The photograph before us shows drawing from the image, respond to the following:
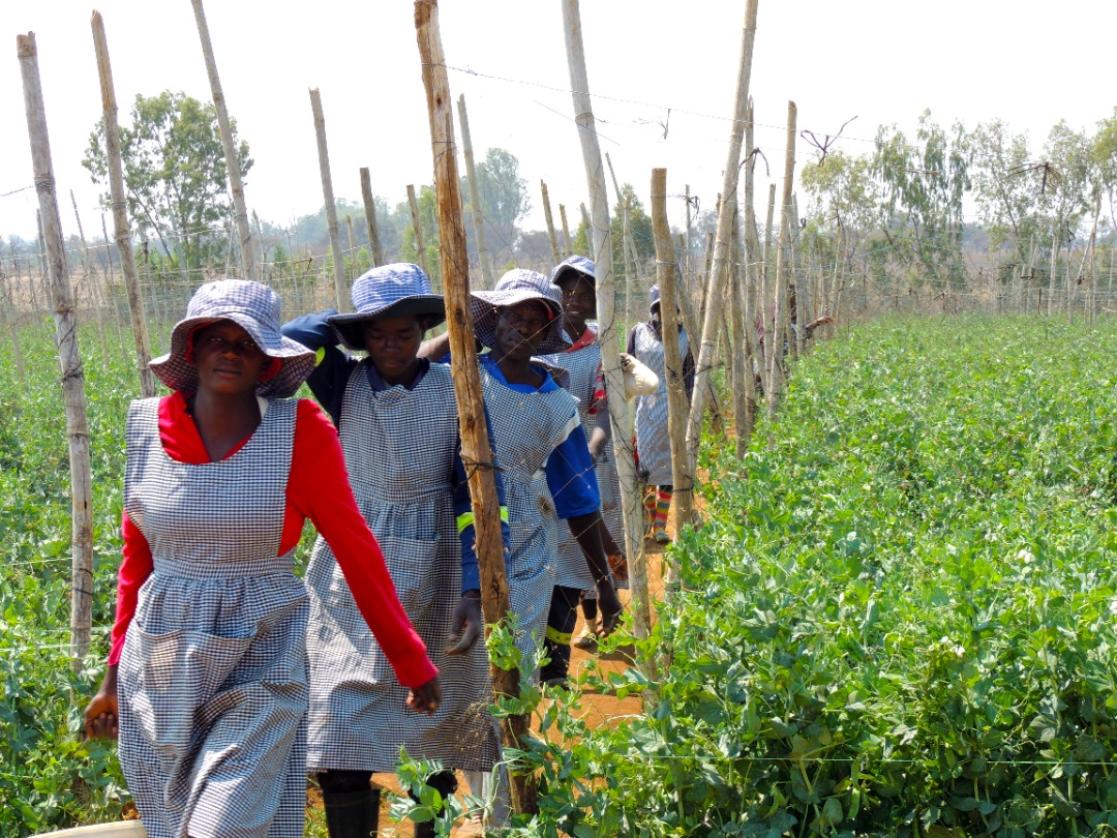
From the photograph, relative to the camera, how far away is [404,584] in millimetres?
2955

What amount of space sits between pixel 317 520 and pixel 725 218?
273cm

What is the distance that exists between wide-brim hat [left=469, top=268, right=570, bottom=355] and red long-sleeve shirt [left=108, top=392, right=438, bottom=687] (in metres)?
1.20

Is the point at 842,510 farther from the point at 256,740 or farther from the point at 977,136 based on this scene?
the point at 977,136

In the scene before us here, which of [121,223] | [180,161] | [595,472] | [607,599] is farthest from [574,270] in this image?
[180,161]

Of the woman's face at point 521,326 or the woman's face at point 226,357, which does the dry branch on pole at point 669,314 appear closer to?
the woman's face at point 521,326

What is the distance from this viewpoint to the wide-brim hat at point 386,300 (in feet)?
9.62

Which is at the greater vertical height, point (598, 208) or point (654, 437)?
point (598, 208)

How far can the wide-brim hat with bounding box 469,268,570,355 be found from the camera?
359 centimetres

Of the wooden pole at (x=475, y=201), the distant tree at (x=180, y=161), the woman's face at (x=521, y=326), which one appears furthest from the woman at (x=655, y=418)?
the distant tree at (x=180, y=161)

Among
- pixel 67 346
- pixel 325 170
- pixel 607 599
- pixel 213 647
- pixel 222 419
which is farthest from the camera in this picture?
pixel 325 170

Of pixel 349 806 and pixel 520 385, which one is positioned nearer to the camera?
pixel 349 806

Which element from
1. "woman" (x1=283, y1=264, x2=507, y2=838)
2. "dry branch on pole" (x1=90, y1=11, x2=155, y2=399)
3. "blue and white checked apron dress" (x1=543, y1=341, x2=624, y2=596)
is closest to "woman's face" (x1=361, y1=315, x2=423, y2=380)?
"woman" (x1=283, y1=264, x2=507, y2=838)

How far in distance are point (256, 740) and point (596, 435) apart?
334 centimetres

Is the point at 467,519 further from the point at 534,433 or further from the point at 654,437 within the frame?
the point at 654,437
